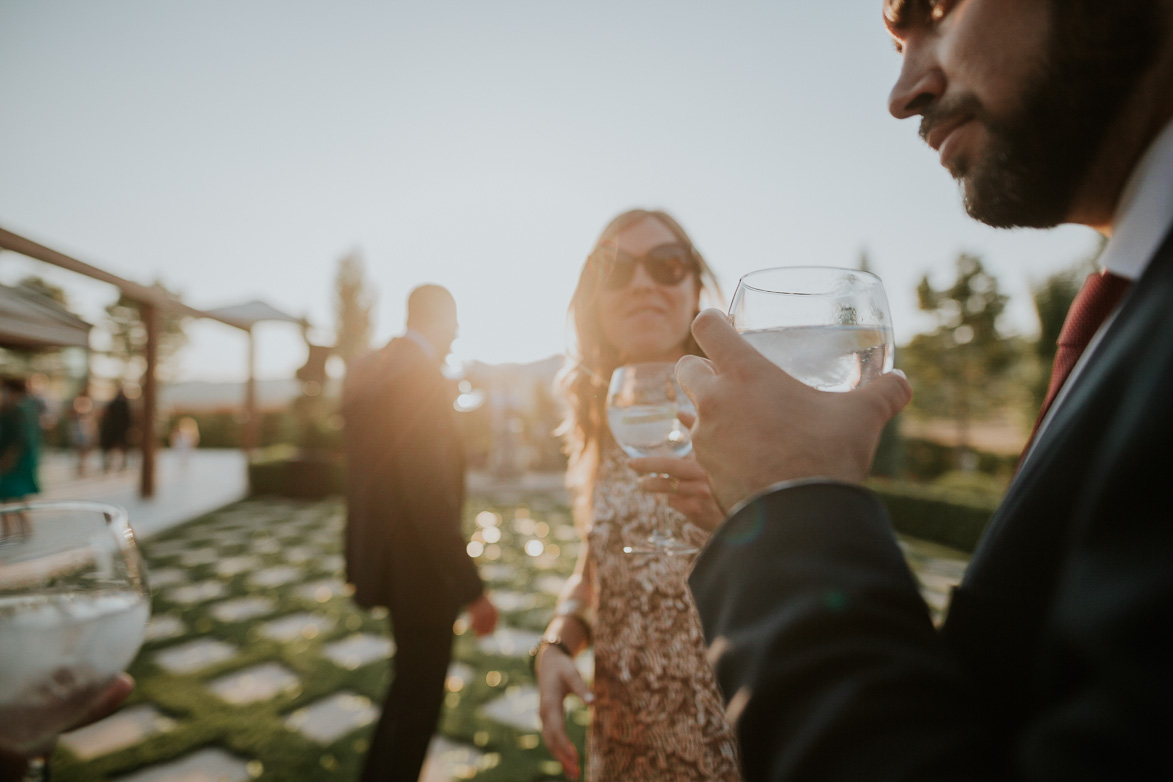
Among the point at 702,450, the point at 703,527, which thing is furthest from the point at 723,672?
the point at 703,527

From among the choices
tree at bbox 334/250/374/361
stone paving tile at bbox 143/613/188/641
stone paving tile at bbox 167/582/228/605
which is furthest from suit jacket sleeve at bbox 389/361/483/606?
tree at bbox 334/250/374/361

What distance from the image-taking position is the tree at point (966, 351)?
2244cm

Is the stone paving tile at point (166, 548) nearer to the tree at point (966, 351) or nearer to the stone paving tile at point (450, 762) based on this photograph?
the stone paving tile at point (450, 762)

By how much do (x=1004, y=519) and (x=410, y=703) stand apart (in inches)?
108

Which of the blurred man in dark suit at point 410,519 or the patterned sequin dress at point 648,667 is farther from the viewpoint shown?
the blurred man in dark suit at point 410,519

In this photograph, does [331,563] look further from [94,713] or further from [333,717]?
[94,713]

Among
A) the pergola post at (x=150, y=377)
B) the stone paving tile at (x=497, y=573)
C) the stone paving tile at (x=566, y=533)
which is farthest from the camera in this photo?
the pergola post at (x=150, y=377)

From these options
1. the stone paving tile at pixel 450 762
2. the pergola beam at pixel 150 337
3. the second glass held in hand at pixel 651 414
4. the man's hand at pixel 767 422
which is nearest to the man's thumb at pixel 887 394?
the man's hand at pixel 767 422

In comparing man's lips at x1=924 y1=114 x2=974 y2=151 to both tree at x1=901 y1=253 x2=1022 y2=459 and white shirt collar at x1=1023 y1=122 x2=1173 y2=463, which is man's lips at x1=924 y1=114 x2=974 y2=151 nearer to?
white shirt collar at x1=1023 y1=122 x2=1173 y2=463

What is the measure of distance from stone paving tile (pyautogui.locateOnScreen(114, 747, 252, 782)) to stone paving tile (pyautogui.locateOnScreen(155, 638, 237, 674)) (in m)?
1.33

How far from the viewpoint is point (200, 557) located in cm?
765

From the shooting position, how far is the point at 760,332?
94 centimetres

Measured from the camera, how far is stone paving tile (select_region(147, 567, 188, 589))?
6453 millimetres

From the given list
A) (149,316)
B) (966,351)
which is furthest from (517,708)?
(966,351)
